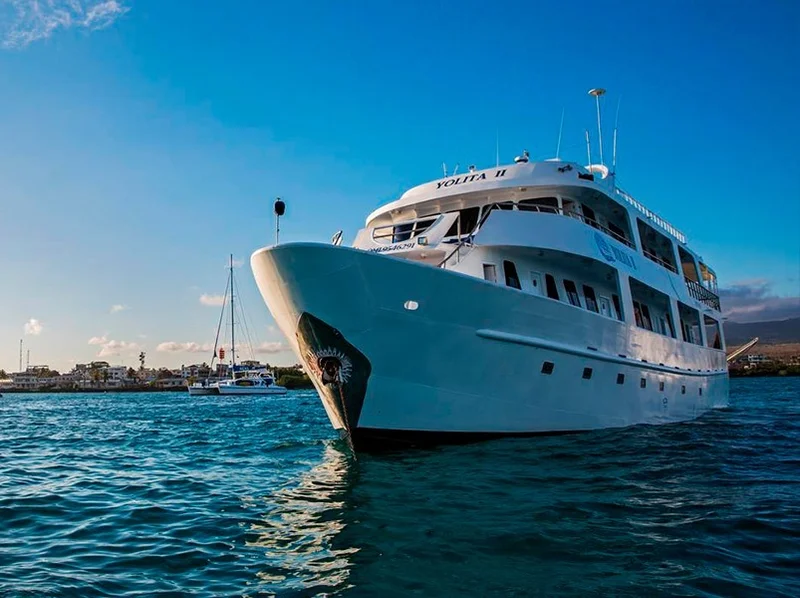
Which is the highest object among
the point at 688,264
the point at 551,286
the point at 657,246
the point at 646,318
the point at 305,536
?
the point at 657,246

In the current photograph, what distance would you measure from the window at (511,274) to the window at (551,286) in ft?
3.16

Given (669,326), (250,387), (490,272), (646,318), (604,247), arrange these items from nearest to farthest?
(490,272) < (604,247) < (646,318) < (669,326) < (250,387)

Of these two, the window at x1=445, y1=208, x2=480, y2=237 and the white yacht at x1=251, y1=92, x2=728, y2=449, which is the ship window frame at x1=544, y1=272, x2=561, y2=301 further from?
the window at x1=445, y1=208, x2=480, y2=237

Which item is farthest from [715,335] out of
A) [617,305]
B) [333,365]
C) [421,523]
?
[421,523]

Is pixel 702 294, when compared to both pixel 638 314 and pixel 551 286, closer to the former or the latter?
pixel 638 314

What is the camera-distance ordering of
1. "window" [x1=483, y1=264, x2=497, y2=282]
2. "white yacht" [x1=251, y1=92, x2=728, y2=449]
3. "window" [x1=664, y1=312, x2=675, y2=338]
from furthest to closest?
1. "window" [x1=664, y1=312, x2=675, y2=338]
2. "window" [x1=483, y1=264, x2=497, y2=282]
3. "white yacht" [x1=251, y1=92, x2=728, y2=449]

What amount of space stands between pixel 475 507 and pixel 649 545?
1.91 m

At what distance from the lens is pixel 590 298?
13.6m

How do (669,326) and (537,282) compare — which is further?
(669,326)

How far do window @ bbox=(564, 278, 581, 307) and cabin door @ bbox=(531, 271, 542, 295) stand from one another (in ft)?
3.15

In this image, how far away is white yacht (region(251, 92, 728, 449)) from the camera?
9.55 metres

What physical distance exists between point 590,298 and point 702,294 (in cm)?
1129

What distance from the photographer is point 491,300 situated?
33.4 ft

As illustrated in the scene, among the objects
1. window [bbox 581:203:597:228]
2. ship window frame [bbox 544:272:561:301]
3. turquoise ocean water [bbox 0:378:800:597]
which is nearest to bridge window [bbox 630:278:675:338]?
window [bbox 581:203:597:228]
